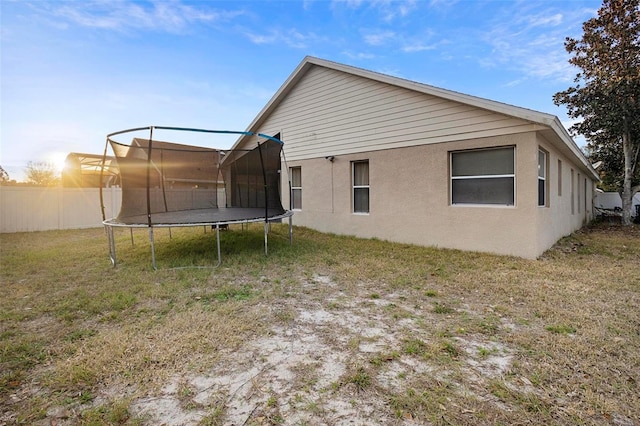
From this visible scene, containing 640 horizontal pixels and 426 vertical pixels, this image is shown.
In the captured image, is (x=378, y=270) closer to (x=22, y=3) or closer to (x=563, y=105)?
(x=22, y=3)

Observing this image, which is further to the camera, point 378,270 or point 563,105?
point 563,105

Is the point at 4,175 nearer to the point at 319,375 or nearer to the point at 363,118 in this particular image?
the point at 363,118

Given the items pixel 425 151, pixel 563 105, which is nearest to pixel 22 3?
pixel 425 151

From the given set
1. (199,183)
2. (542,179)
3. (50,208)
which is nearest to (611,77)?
(542,179)

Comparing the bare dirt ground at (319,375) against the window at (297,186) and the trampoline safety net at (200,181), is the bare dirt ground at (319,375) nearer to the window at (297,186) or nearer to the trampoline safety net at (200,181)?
the trampoline safety net at (200,181)

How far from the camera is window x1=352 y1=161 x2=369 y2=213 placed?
8.21 metres

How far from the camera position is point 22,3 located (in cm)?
548

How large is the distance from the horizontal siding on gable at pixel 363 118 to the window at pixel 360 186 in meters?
0.50

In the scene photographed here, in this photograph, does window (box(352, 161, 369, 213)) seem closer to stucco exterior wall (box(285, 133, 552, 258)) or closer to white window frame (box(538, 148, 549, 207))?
stucco exterior wall (box(285, 133, 552, 258))

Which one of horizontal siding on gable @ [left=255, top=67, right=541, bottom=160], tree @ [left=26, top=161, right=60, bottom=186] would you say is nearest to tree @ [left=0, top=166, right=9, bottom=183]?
tree @ [left=26, top=161, right=60, bottom=186]

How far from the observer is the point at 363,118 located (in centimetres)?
805

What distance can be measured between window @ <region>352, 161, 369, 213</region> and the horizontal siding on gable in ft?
1.64

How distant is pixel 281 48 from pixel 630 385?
1110 centimetres

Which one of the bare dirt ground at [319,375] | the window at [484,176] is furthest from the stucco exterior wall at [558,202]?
the bare dirt ground at [319,375]
